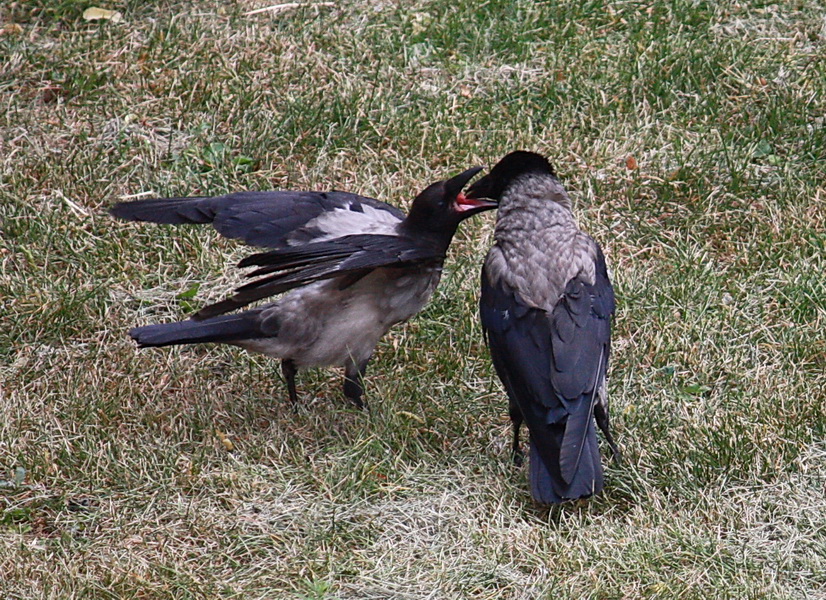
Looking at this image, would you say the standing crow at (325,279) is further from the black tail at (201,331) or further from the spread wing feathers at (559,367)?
the spread wing feathers at (559,367)

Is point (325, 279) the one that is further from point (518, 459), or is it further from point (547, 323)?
point (518, 459)

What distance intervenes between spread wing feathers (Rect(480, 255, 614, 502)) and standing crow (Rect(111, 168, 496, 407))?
418mm

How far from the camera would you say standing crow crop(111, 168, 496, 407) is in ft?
16.7

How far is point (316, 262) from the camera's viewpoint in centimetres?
493

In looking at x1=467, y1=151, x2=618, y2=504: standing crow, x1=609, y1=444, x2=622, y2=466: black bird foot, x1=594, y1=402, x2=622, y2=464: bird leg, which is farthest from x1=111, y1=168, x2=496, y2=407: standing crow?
x1=609, y1=444, x2=622, y2=466: black bird foot

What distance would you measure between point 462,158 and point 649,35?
155 cm

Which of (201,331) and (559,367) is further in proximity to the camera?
(201,331)

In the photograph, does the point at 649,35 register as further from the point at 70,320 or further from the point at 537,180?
the point at 70,320

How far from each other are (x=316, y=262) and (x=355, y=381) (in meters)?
0.68

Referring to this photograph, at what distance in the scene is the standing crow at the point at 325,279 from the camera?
508cm

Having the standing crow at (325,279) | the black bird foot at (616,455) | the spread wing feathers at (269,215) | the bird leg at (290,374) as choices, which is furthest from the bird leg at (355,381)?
the black bird foot at (616,455)

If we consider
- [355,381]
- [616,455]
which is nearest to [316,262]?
[355,381]

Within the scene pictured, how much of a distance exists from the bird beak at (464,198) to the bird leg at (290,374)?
3.28 ft

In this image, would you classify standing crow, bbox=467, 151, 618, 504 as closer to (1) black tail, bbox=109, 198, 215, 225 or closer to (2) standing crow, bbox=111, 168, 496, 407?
(2) standing crow, bbox=111, 168, 496, 407
